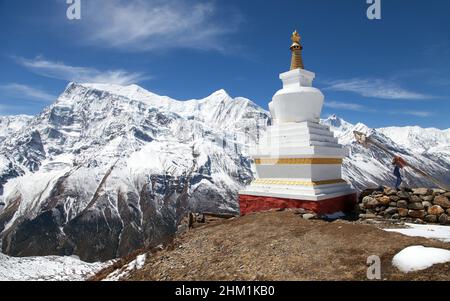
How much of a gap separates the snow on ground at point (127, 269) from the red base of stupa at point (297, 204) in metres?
6.48

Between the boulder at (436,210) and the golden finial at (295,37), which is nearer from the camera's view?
the boulder at (436,210)

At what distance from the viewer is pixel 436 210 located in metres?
12.5

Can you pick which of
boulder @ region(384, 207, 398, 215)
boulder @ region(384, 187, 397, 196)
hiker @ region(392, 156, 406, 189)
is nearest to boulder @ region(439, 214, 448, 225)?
boulder @ region(384, 207, 398, 215)

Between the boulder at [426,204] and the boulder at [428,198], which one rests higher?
the boulder at [428,198]

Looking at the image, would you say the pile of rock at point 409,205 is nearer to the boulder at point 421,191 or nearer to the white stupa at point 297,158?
the boulder at point 421,191

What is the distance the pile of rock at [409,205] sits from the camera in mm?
12523

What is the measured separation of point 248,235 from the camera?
10430 millimetres

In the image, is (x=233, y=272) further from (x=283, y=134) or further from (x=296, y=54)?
(x=296, y=54)

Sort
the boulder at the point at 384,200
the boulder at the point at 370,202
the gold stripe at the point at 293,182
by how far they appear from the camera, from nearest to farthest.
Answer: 1. the boulder at the point at 384,200
2. the boulder at the point at 370,202
3. the gold stripe at the point at 293,182

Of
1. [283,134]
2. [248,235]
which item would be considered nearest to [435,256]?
[248,235]

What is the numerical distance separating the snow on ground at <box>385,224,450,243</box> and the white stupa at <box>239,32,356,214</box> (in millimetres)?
3293

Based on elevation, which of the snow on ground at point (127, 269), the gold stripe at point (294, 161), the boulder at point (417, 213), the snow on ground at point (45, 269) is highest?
the gold stripe at point (294, 161)

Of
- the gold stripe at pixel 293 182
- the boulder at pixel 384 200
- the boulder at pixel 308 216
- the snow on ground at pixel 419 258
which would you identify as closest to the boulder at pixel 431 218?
the boulder at pixel 384 200

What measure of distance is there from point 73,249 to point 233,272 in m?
193
